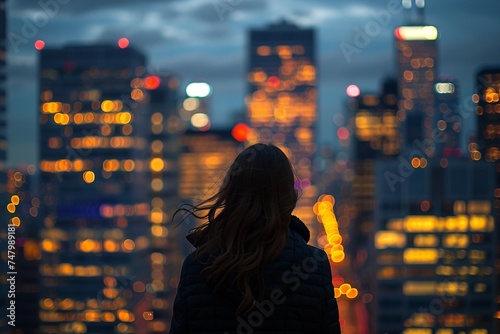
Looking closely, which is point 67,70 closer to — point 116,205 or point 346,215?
point 116,205

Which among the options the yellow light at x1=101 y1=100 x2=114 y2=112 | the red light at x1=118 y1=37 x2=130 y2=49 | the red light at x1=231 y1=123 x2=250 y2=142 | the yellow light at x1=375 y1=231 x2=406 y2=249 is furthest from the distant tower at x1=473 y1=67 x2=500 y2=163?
the red light at x1=231 y1=123 x2=250 y2=142

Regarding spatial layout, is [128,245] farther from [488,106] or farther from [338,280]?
[338,280]

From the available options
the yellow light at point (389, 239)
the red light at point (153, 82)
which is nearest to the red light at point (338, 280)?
the red light at point (153, 82)

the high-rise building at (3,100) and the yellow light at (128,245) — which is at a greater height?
the high-rise building at (3,100)

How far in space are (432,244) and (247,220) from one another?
152 feet

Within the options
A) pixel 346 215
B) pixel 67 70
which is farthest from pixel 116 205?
pixel 346 215

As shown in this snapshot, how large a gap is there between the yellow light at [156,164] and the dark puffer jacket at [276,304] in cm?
7187

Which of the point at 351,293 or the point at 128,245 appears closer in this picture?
the point at 128,245

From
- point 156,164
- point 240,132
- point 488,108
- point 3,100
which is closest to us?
point 3,100

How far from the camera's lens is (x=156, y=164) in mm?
74500

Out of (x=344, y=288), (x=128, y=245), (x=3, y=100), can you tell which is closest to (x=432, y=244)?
(x=128, y=245)

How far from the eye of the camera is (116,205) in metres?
60.9

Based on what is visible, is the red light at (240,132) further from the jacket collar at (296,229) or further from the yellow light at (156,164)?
the jacket collar at (296,229)

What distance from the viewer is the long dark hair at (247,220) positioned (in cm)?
281
